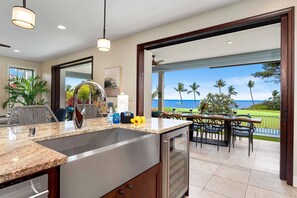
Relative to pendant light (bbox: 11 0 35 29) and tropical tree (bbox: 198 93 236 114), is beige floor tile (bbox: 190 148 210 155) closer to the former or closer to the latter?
tropical tree (bbox: 198 93 236 114)

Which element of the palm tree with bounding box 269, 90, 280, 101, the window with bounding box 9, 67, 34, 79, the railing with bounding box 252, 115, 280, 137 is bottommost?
the railing with bounding box 252, 115, 280, 137

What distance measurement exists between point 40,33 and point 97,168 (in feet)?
13.8

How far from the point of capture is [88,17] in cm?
312

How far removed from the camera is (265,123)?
6207 millimetres

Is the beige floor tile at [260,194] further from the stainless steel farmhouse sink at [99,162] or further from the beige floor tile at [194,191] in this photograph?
the stainless steel farmhouse sink at [99,162]

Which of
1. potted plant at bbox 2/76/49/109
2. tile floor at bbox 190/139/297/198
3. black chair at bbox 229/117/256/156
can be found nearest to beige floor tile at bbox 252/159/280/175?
tile floor at bbox 190/139/297/198

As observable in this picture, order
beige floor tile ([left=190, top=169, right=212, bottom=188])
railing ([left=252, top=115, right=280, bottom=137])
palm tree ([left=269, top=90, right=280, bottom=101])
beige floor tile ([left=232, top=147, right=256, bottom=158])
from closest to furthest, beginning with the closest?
beige floor tile ([left=190, top=169, right=212, bottom=188]) → beige floor tile ([left=232, top=147, right=256, bottom=158]) → railing ([left=252, top=115, right=280, bottom=137]) → palm tree ([left=269, top=90, right=280, bottom=101])

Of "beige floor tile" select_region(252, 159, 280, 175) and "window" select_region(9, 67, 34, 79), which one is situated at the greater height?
"window" select_region(9, 67, 34, 79)

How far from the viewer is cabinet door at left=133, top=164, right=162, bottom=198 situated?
1.26 m

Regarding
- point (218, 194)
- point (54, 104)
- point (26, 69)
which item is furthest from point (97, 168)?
point (26, 69)

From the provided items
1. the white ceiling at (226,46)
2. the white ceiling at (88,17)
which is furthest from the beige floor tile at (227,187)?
the white ceiling at (226,46)

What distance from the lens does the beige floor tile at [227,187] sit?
2.11m

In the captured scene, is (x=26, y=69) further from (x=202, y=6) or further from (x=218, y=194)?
(x=218, y=194)

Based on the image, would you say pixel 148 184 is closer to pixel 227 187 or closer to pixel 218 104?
pixel 227 187
